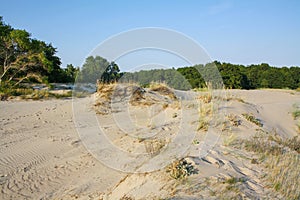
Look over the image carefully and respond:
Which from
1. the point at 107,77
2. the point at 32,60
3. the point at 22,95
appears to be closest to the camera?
the point at 107,77

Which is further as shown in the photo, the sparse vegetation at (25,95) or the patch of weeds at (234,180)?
the sparse vegetation at (25,95)

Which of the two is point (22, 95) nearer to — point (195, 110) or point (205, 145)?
point (195, 110)

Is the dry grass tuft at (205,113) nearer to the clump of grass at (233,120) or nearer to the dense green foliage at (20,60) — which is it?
the clump of grass at (233,120)

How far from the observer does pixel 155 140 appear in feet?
21.3

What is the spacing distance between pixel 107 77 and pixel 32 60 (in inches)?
291

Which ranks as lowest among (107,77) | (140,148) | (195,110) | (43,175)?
(43,175)

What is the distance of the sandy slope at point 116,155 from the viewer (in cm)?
418

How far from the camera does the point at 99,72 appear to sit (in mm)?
11445

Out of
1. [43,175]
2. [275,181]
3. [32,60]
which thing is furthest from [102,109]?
[32,60]

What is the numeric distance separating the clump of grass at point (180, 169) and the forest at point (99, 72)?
336cm

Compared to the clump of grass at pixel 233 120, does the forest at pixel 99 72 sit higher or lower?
higher

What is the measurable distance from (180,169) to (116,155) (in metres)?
2.36

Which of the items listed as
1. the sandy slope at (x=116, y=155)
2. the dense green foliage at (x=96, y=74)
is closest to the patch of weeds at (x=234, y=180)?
the sandy slope at (x=116, y=155)

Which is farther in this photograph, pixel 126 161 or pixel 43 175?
pixel 126 161
